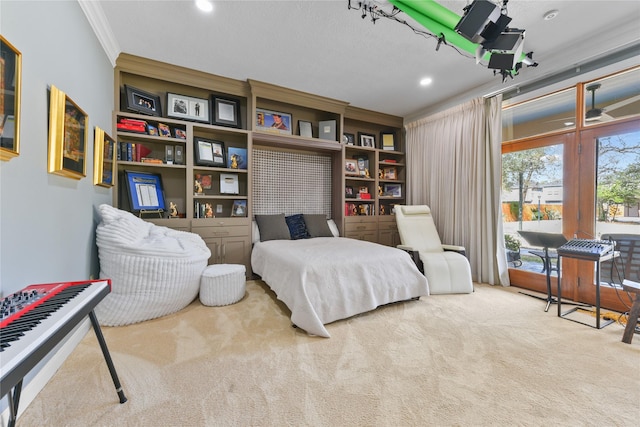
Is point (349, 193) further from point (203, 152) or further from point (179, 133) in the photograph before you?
point (179, 133)

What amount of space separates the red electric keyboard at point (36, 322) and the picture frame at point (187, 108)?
252cm

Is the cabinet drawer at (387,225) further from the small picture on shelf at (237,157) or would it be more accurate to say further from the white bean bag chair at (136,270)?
the white bean bag chair at (136,270)

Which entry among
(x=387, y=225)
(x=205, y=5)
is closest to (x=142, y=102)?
(x=205, y=5)

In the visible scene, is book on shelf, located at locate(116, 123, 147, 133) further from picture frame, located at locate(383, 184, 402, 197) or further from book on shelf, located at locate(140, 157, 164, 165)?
picture frame, located at locate(383, 184, 402, 197)

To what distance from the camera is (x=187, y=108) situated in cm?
317

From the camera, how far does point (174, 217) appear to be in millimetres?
3039

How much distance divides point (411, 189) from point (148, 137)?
396 cm

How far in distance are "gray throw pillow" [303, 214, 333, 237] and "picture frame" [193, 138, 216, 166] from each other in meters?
1.53

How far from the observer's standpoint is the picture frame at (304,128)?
3.88 meters

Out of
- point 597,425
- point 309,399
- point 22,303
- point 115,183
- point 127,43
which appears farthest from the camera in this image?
point 115,183

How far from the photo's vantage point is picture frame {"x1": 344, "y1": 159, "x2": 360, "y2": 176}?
13.8 feet

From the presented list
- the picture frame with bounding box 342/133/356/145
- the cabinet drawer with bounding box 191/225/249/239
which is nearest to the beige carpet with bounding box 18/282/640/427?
the cabinet drawer with bounding box 191/225/249/239

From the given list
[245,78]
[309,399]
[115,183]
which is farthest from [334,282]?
[245,78]

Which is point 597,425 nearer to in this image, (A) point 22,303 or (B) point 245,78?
(A) point 22,303
